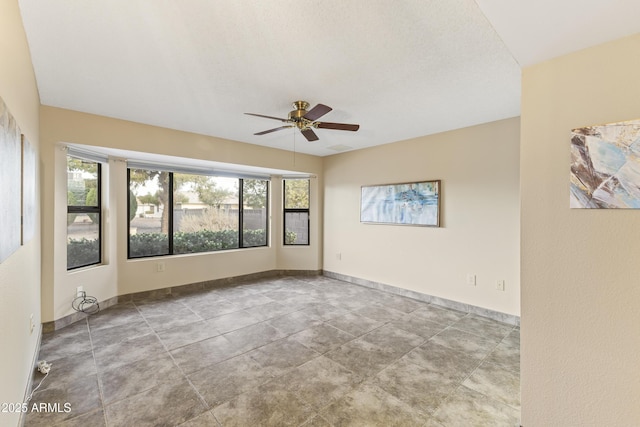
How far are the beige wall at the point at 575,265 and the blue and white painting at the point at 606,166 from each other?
1.5 inches

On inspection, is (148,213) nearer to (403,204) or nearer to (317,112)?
(317,112)

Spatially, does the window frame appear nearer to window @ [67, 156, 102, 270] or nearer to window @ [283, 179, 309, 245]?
window @ [283, 179, 309, 245]

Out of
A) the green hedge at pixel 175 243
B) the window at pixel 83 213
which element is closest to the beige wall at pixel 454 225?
the green hedge at pixel 175 243

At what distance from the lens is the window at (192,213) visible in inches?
171

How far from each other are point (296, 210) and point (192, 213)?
6.49 ft

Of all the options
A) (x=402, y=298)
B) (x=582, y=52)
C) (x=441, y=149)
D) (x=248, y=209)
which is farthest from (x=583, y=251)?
(x=248, y=209)

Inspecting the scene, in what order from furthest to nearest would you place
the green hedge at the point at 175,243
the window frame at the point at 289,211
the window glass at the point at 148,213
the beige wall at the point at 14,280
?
the window frame at the point at 289,211 → the window glass at the point at 148,213 → the green hedge at the point at 175,243 → the beige wall at the point at 14,280

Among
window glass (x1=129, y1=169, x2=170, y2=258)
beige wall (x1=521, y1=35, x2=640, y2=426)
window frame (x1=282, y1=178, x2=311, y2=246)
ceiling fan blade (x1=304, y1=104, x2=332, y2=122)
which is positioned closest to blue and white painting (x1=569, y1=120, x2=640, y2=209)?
beige wall (x1=521, y1=35, x2=640, y2=426)

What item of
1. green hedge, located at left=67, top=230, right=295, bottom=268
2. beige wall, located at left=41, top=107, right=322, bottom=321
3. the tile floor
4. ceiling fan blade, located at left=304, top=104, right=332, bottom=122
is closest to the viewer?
the tile floor

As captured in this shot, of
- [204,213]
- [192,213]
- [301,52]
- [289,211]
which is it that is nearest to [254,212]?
[289,211]

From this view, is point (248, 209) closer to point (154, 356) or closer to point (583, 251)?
point (154, 356)

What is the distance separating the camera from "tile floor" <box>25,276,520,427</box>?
1846 mm

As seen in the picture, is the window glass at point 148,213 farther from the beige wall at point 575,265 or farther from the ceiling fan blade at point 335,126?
A: the beige wall at point 575,265

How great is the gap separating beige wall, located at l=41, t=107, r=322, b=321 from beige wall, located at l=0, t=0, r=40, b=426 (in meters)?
1.19
